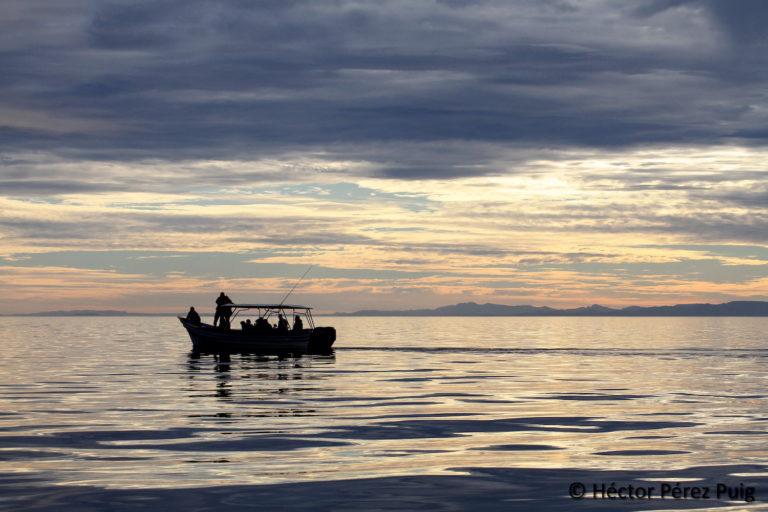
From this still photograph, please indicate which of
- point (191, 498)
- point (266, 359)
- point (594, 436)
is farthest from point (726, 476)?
point (266, 359)

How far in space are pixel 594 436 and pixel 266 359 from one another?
166 ft

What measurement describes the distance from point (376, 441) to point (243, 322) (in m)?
53.5

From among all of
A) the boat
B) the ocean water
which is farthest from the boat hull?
the ocean water

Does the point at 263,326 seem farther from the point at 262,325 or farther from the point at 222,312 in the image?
the point at 222,312

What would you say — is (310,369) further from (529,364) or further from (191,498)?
(191,498)

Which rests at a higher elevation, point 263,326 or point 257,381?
point 263,326

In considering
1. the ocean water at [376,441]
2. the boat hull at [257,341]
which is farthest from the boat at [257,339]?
the ocean water at [376,441]

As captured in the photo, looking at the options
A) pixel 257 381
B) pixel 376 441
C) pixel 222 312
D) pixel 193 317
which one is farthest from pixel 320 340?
pixel 376 441

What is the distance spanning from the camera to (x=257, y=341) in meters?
76.9

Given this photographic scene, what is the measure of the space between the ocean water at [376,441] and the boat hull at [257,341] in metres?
22.7

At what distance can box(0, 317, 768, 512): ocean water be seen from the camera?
19.2 meters

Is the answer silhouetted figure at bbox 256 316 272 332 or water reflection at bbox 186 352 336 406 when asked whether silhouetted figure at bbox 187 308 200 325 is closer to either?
water reflection at bbox 186 352 336 406

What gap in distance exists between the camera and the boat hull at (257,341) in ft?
253

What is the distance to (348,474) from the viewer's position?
843 inches
